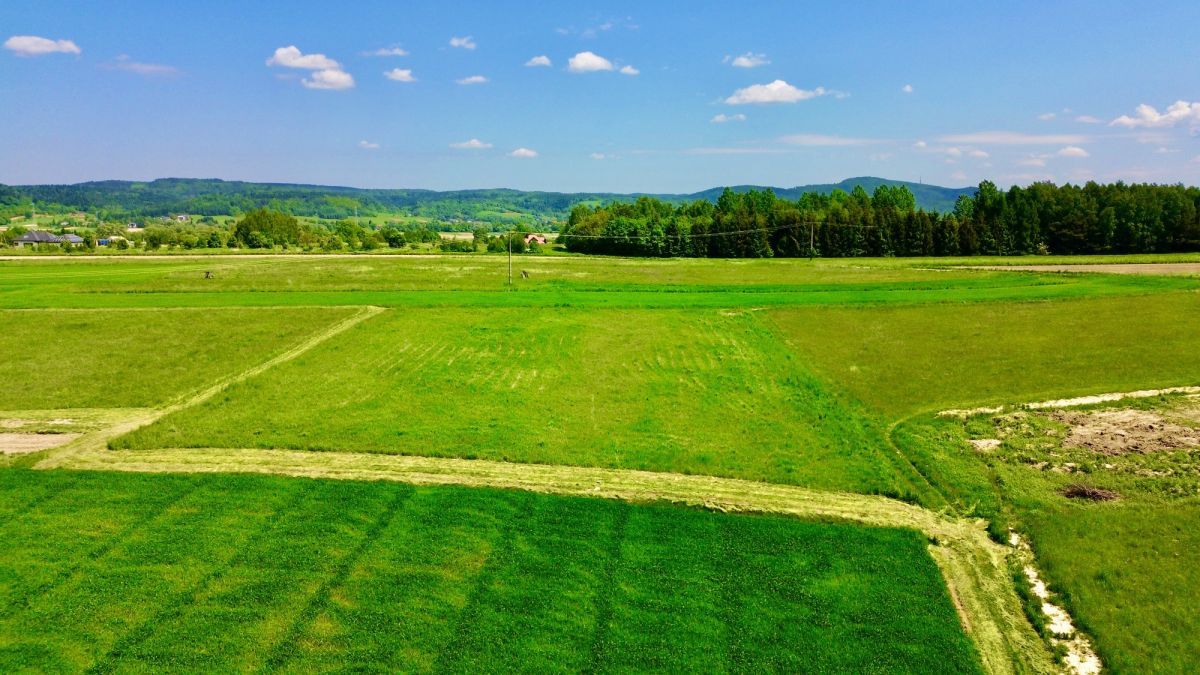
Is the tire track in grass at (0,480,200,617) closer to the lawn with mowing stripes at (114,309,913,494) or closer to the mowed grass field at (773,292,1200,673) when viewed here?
the lawn with mowing stripes at (114,309,913,494)

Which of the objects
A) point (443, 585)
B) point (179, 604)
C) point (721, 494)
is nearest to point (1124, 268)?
→ point (721, 494)

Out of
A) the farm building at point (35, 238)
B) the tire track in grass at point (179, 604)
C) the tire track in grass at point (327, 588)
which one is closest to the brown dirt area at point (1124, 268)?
the tire track in grass at point (327, 588)

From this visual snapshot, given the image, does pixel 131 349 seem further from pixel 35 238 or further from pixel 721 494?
pixel 35 238

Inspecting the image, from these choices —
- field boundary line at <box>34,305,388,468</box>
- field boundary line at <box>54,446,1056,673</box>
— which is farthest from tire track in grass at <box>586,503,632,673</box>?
field boundary line at <box>34,305,388,468</box>

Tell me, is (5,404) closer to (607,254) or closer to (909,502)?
(909,502)

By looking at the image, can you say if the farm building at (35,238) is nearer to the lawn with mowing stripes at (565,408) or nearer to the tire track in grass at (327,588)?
the lawn with mowing stripes at (565,408)

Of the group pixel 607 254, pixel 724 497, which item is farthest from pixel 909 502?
pixel 607 254
